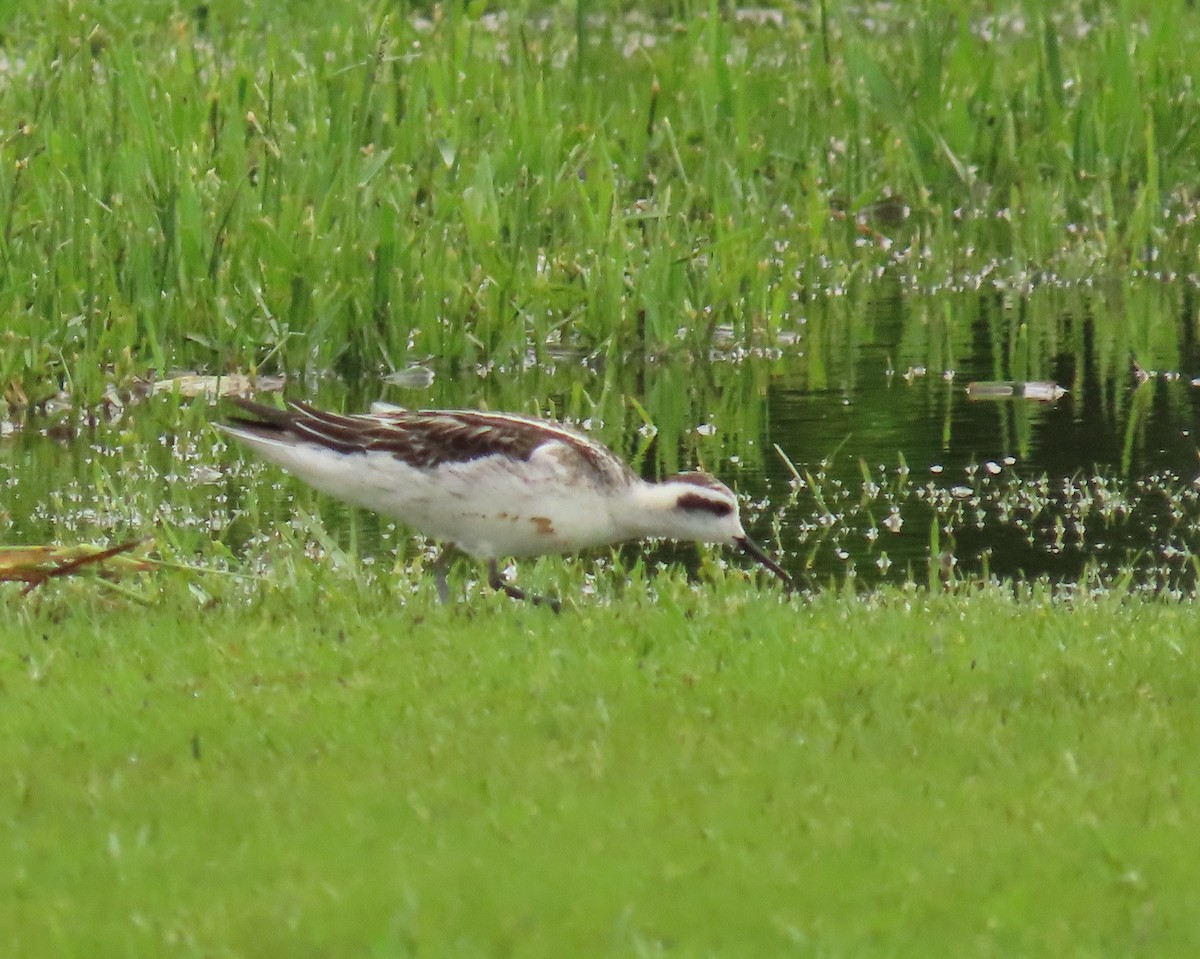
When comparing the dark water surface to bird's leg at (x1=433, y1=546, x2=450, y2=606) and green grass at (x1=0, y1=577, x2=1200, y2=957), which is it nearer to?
bird's leg at (x1=433, y1=546, x2=450, y2=606)

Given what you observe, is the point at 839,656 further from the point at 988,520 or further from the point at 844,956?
the point at 988,520

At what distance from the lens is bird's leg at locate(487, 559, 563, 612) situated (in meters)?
8.39

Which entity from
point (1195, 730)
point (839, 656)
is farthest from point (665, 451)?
point (1195, 730)

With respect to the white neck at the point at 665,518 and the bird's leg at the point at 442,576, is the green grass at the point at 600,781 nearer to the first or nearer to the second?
the bird's leg at the point at 442,576

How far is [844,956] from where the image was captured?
195 inches

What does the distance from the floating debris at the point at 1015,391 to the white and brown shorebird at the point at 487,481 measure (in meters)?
4.70

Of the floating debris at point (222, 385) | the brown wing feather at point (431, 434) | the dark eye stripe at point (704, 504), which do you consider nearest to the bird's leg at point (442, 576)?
the brown wing feather at point (431, 434)

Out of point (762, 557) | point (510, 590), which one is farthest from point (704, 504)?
point (510, 590)

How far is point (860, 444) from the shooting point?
1258cm

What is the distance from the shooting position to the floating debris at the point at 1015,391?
45.0ft

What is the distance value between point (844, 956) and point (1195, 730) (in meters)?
2.00

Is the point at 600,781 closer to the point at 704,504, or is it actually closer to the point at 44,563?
the point at 704,504

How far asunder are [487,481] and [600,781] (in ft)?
8.91

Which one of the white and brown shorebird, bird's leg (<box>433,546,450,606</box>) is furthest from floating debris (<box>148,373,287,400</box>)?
bird's leg (<box>433,546,450,606</box>)
